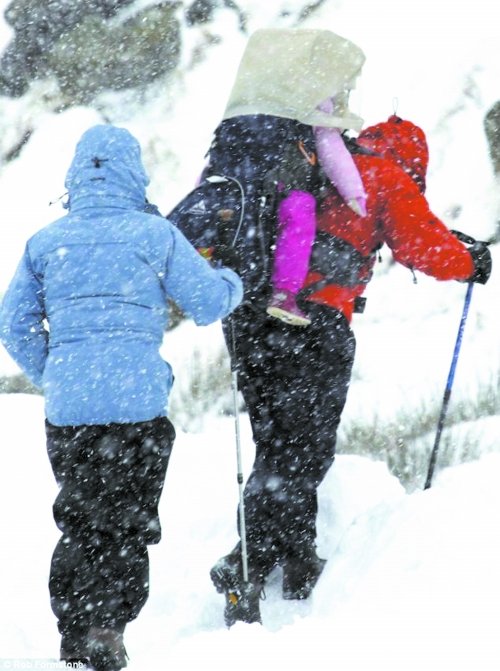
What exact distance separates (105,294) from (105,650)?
1.09 meters

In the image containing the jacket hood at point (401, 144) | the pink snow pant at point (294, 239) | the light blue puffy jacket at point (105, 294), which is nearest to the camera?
the light blue puffy jacket at point (105, 294)

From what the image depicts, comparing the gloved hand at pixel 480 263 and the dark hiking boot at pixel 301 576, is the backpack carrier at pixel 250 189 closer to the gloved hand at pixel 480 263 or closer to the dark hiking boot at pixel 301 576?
the gloved hand at pixel 480 263

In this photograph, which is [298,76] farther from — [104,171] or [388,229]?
[104,171]

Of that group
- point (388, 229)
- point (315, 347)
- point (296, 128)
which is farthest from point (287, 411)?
point (296, 128)

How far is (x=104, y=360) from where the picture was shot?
2736mm

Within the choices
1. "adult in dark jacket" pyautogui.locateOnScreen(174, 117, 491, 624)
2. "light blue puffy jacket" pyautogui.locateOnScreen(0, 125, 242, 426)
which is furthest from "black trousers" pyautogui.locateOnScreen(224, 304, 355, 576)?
"light blue puffy jacket" pyautogui.locateOnScreen(0, 125, 242, 426)

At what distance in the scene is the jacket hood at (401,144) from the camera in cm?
345

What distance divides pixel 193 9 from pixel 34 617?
907 centimetres

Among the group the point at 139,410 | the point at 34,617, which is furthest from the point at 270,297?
the point at 34,617

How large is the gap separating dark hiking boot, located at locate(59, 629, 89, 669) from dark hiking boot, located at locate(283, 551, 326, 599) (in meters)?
0.96

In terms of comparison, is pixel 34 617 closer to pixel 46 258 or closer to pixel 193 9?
pixel 46 258

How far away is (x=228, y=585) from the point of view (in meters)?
3.28

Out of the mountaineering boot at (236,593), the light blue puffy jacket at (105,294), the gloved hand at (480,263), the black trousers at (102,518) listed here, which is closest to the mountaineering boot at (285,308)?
the light blue puffy jacket at (105,294)

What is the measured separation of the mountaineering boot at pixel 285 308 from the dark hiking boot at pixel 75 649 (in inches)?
47.5
